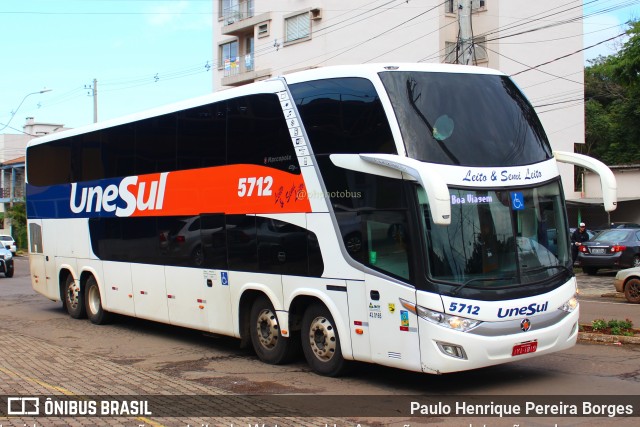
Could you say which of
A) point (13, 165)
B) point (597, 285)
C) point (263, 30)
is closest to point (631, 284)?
point (597, 285)

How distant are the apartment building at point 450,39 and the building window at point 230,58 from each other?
3.70 metres

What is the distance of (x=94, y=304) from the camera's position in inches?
663

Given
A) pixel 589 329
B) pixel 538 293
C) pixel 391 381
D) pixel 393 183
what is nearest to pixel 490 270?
pixel 538 293

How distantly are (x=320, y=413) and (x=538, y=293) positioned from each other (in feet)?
9.70

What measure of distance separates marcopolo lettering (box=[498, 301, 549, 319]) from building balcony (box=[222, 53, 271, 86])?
140 feet

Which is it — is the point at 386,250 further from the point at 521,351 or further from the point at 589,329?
the point at 589,329

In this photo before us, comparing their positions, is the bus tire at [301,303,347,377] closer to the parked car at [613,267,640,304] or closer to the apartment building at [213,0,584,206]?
the parked car at [613,267,640,304]

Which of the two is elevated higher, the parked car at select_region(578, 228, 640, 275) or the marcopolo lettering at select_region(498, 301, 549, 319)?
the marcopolo lettering at select_region(498, 301, 549, 319)

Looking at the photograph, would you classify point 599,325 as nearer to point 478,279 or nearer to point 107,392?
Answer: point 478,279

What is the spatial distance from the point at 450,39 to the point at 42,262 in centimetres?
2795

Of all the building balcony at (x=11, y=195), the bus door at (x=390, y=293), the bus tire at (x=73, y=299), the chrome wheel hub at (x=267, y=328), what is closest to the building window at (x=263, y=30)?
the building balcony at (x=11, y=195)

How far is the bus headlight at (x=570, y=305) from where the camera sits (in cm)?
966

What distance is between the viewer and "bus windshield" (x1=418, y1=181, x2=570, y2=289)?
8.99m

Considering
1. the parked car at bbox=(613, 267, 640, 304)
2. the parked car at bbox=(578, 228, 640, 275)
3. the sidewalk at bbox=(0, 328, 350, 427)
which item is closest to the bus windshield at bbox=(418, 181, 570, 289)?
the sidewalk at bbox=(0, 328, 350, 427)
